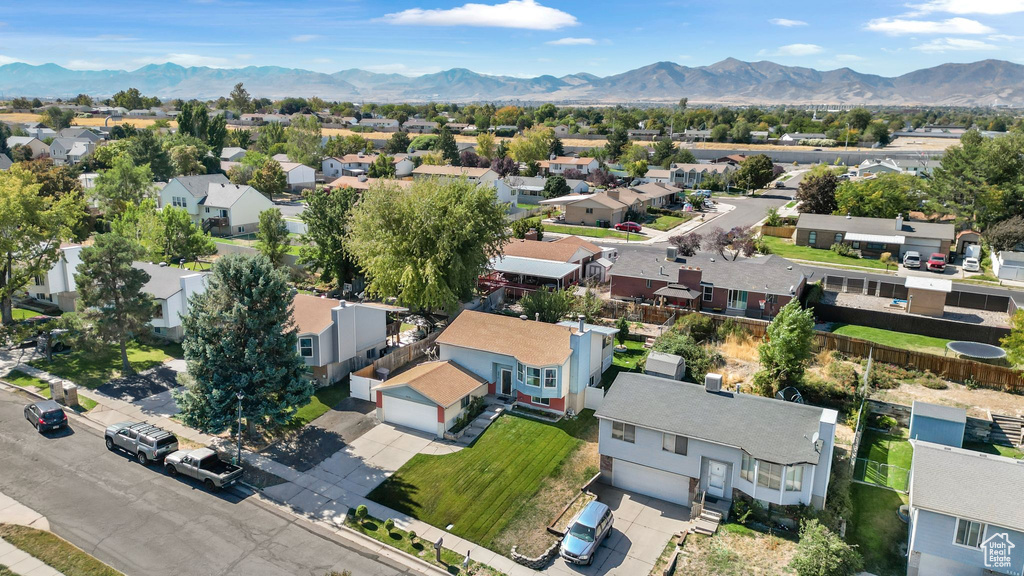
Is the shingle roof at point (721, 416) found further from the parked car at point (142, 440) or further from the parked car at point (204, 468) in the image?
the parked car at point (142, 440)

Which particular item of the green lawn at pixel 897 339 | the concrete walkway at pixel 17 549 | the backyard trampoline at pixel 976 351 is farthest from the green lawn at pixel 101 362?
the backyard trampoline at pixel 976 351

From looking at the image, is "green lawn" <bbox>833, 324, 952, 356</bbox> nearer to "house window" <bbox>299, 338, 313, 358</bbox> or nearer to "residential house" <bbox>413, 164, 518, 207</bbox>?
"house window" <bbox>299, 338, 313, 358</bbox>

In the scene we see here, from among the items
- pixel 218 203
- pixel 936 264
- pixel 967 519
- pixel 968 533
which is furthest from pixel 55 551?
pixel 936 264

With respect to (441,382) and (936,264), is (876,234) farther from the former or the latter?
(441,382)

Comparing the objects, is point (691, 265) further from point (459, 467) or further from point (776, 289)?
point (459, 467)

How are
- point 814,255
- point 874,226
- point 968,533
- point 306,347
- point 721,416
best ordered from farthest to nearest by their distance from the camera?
point 874,226, point 814,255, point 306,347, point 721,416, point 968,533

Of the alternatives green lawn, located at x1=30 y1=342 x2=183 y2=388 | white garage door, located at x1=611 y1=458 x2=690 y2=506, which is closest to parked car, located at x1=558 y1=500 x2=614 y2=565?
white garage door, located at x1=611 y1=458 x2=690 y2=506
